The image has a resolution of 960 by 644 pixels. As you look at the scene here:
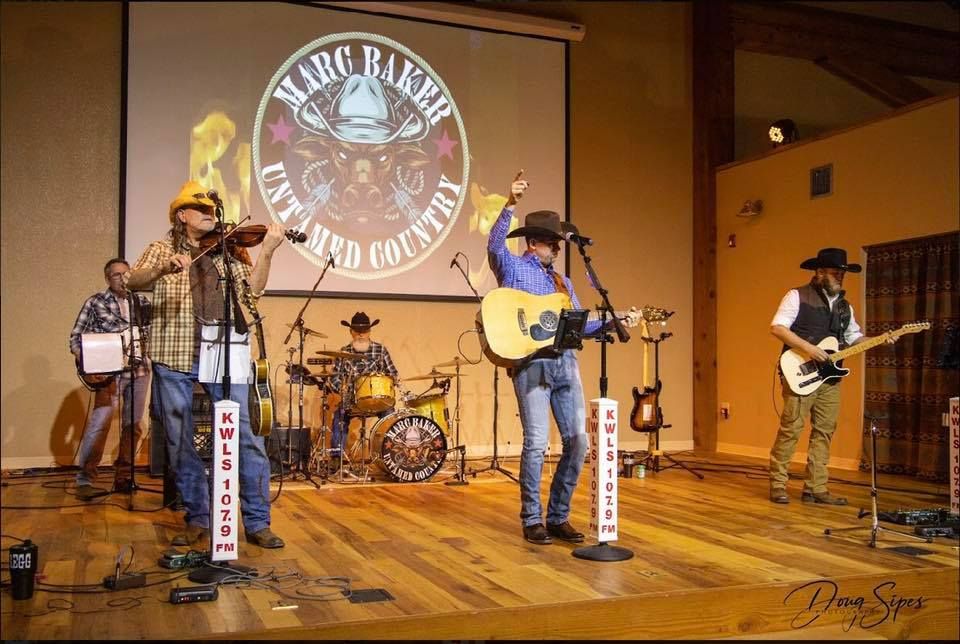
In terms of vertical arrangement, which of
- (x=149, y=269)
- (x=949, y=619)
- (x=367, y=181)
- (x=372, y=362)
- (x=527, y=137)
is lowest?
(x=949, y=619)

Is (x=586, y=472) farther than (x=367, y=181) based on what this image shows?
No

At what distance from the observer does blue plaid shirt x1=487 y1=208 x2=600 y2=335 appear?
4418mm

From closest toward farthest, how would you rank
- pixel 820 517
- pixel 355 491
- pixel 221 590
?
1. pixel 221 590
2. pixel 820 517
3. pixel 355 491

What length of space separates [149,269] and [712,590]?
2.64 metres

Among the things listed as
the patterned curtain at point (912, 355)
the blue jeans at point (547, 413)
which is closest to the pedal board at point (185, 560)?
the blue jeans at point (547, 413)

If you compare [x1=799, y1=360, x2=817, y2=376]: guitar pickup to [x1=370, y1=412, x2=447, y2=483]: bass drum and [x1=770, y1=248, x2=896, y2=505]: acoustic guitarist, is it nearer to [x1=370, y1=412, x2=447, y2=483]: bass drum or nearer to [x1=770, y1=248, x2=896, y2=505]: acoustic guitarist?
[x1=770, y1=248, x2=896, y2=505]: acoustic guitarist

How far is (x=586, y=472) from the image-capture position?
7406 mm

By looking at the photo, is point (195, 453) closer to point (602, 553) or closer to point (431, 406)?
point (602, 553)

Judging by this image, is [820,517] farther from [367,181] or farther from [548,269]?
Answer: [367,181]

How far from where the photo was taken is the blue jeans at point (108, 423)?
242 inches

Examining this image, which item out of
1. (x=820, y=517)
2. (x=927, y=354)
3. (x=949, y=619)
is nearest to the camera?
(x=949, y=619)

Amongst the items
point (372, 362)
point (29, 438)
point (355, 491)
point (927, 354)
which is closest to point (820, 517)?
point (927, 354)

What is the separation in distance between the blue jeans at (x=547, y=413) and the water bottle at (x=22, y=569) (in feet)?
6.82

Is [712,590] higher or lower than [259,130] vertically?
lower
